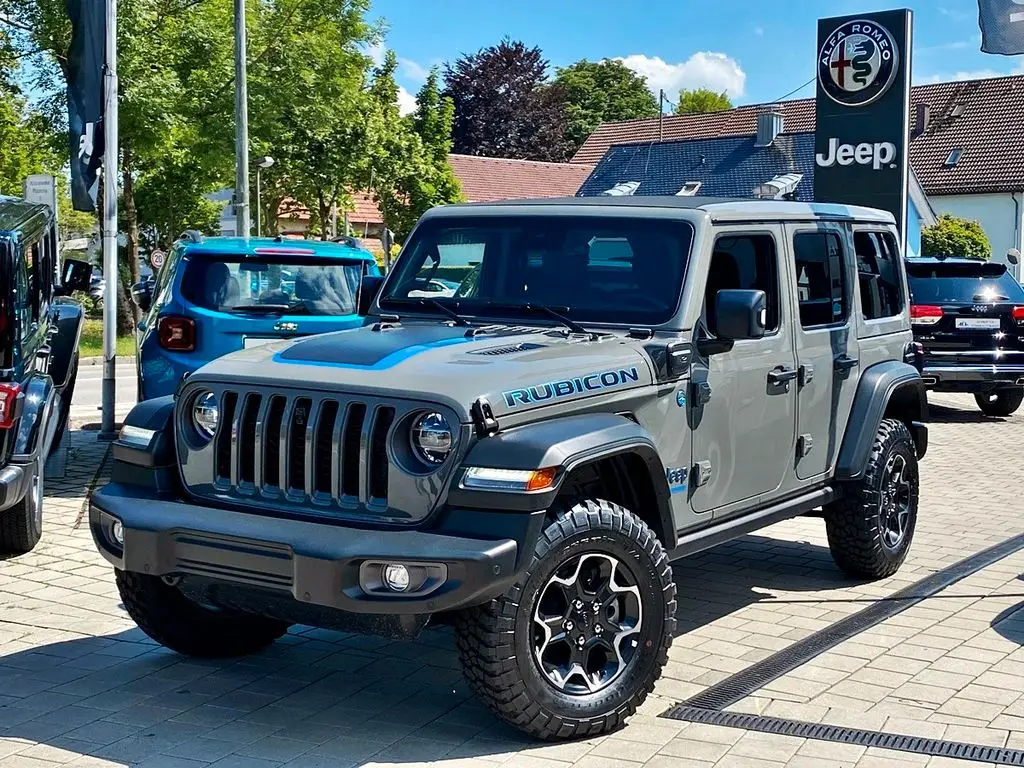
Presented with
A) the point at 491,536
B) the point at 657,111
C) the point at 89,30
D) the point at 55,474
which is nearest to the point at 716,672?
the point at 491,536

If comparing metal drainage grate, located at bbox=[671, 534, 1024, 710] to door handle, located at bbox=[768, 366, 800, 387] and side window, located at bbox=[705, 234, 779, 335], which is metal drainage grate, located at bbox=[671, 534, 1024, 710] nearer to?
door handle, located at bbox=[768, 366, 800, 387]

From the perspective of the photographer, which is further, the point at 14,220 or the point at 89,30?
the point at 89,30

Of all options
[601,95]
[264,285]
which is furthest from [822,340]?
[601,95]

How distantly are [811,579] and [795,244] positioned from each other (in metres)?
2.05

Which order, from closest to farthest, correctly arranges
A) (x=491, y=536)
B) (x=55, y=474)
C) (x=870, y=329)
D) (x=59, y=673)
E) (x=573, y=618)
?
(x=491, y=536), (x=573, y=618), (x=59, y=673), (x=870, y=329), (x=55, y=474)

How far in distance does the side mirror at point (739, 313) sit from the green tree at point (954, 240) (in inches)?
1418

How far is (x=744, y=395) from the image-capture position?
235 inches

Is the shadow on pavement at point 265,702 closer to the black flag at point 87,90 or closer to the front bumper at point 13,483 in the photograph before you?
the front bumper at point 13,483

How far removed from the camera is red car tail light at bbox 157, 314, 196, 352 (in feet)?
30.7

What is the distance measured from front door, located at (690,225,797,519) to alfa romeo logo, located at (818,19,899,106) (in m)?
12.4

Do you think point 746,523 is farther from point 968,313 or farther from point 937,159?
point 937,159

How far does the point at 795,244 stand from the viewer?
6578mm

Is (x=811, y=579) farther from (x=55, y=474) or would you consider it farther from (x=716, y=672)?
(x=55, y=474)

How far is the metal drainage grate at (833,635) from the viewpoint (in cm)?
543
